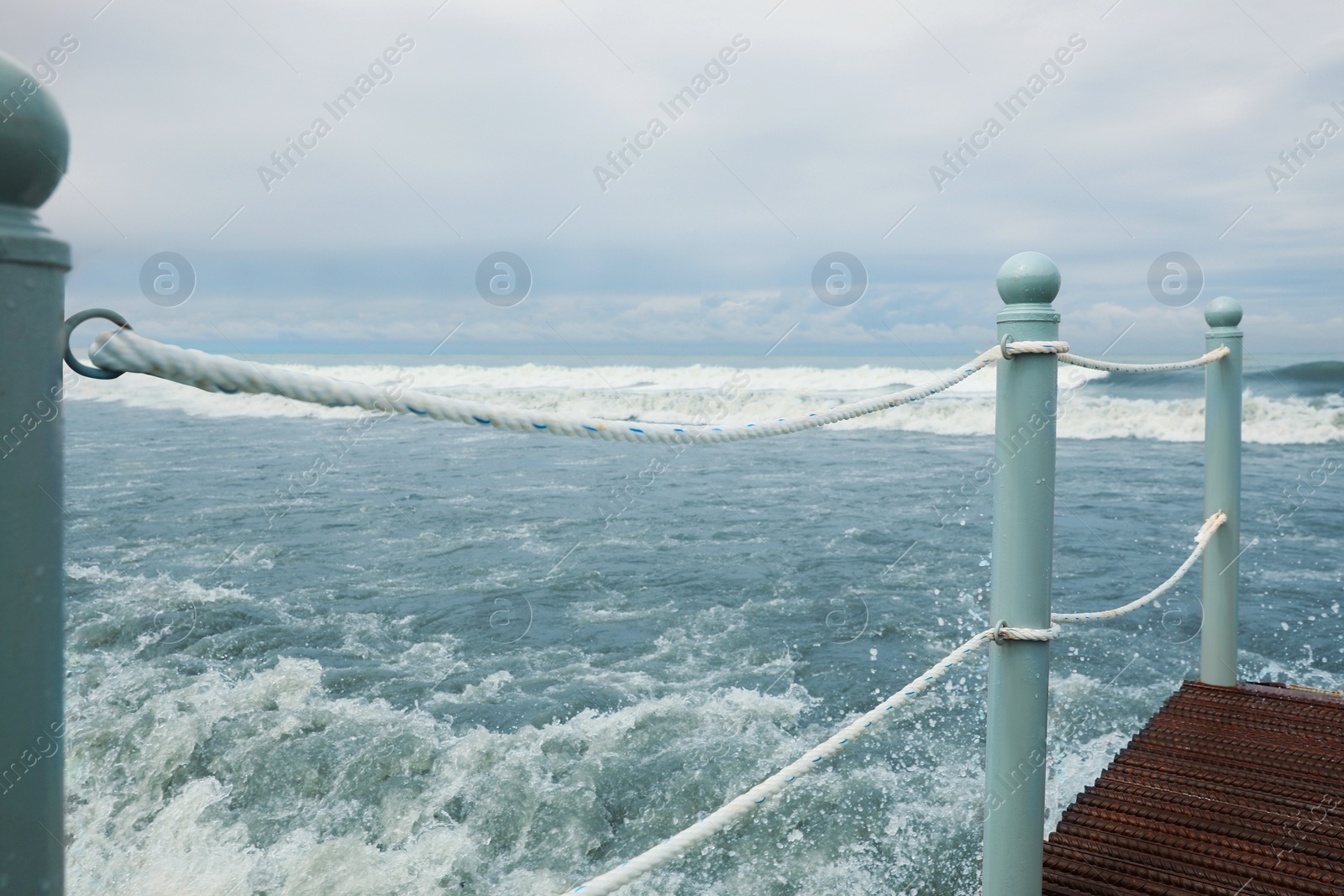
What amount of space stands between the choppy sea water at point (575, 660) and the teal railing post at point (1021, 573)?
5.33 feet

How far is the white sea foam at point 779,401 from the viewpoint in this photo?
62.2 feet

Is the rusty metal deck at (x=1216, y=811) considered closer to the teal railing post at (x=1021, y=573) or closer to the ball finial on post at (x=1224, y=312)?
the teal railing post at (x=1021, y=573)

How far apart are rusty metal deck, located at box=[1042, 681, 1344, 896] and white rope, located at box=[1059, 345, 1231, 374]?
114cm

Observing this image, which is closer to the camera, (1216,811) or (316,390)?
(316,390)

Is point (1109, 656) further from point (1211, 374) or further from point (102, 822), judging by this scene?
point (102, 822)

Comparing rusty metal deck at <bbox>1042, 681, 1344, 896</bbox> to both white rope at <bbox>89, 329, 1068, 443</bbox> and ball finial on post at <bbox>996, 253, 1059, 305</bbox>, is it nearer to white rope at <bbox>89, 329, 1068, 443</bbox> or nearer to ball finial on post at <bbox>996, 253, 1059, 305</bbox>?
ball finial on post at <bbox>996, 253, 1059, 305</bbox>

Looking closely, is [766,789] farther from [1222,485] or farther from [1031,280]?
[1222,485]

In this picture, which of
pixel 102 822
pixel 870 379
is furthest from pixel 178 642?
pixel 870 379

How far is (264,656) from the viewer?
5512mm

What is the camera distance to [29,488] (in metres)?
0.59

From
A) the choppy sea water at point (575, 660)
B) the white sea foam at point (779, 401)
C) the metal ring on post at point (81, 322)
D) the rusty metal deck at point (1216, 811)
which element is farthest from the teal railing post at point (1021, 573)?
the white sea foam at point (779, 401)

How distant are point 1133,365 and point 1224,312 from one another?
0.83m

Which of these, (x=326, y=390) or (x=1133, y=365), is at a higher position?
(x=1133, y=365)

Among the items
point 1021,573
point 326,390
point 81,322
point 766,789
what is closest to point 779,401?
point 1021,573
